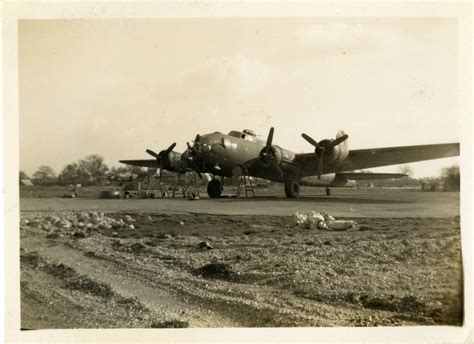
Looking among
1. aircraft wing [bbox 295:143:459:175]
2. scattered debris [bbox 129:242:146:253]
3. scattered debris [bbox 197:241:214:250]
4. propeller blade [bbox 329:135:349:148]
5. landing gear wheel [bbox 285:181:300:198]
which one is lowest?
scattered debris [bbox 129:242:146:253]

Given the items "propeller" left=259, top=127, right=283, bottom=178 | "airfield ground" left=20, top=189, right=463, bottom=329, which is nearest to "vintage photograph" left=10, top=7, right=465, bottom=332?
"airfield ground" left=20, top=189, right=463, bottom=329

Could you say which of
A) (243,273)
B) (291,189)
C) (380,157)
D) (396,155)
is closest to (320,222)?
(243,273)

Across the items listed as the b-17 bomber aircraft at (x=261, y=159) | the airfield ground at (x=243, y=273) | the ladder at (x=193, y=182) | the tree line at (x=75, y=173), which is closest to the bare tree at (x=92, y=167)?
the tree line at (x=75, y=173)

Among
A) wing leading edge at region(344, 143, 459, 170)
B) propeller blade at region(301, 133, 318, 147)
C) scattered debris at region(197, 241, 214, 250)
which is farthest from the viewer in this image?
propeller blade at region(301, 133, 318, 147)

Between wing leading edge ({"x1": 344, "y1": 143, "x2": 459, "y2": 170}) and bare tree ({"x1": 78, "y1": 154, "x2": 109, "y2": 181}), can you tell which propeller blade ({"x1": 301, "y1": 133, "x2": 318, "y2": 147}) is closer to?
wing leading edge ({"x1": 344, "y1": 143, "x2": 459, "y2": 170})

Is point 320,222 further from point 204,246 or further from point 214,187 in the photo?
point 214,187

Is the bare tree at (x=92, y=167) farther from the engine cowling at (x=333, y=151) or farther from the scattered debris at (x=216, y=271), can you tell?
the engine cowling at (x=333, y=151)

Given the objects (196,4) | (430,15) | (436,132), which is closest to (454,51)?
(430,15)
